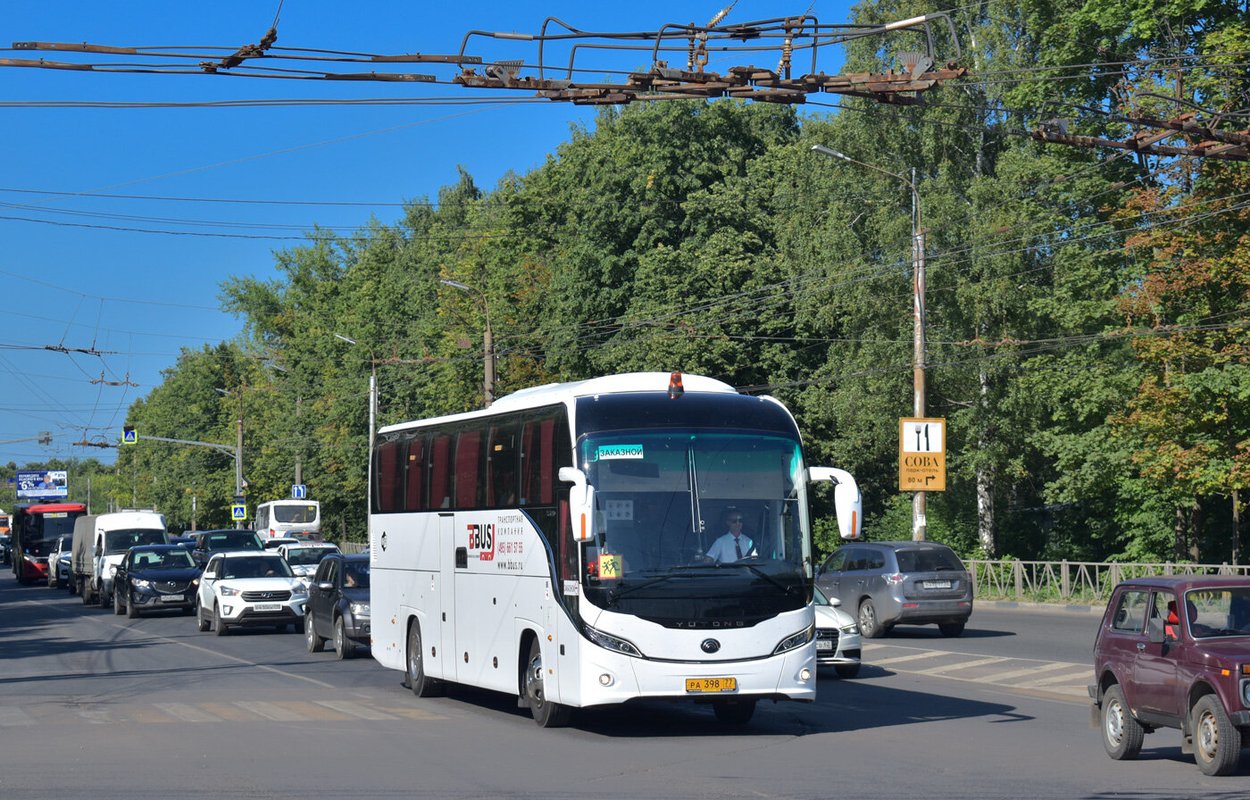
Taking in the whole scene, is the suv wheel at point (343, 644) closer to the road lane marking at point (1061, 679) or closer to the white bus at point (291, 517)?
the road lane marking at point (1061, 679)

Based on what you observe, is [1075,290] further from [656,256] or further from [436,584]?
[436,584]

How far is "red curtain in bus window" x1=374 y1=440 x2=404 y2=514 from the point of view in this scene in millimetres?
21516

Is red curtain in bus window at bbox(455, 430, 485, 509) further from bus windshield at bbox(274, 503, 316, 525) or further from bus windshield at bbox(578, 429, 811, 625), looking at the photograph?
bus windshield at bbox(274, 503, 316, 525)

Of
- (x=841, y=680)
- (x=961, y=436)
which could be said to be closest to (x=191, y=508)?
(x=961, y=436)

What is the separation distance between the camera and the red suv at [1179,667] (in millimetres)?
11633

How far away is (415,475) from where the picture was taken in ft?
67.9

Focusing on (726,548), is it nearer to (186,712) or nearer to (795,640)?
(795,640)

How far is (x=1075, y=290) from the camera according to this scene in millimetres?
43531

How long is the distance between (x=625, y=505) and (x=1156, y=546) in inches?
1364

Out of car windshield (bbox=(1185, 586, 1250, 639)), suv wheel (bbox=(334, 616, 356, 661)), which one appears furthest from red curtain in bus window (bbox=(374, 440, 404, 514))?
car windshield (bbox=(1185, 586, 1250, 639))

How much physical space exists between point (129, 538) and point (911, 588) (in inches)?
1184

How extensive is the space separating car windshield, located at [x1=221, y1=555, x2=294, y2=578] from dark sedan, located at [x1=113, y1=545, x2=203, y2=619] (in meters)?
6.36

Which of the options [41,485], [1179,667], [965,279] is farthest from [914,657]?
[41,485]

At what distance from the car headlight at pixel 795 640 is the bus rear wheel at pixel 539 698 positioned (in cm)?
236
